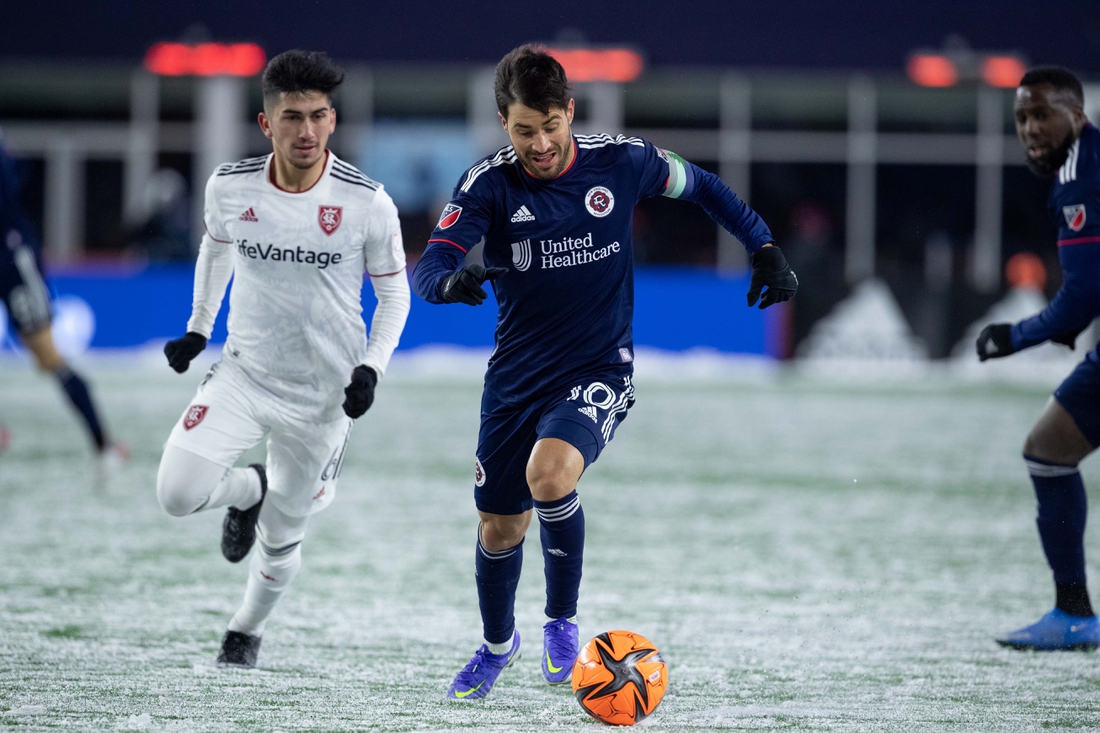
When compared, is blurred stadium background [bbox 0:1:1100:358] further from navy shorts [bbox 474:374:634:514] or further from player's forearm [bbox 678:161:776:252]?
navy shorts [bbox 474:374:634:514]

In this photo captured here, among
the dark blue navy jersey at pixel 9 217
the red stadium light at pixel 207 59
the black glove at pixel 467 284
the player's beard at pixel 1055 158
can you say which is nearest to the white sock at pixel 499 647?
the black glove at pixel 467 284

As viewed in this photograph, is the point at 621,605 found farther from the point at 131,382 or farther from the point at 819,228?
the point at 819,228

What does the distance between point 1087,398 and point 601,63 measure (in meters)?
15.7

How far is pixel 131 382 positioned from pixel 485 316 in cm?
419

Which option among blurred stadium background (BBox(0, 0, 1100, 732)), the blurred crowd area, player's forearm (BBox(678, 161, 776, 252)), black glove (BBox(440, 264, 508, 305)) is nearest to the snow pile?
blurred stadium background (BBox(0, 0, 1100, 732))

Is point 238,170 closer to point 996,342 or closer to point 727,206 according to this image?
point 727,206

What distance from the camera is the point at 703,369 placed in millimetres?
16109

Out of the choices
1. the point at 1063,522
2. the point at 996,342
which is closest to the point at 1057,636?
the point at 1063,522

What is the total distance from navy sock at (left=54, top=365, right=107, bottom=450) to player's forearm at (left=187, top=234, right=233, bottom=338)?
3.50 meters

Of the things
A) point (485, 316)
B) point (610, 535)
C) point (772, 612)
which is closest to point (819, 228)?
point (485, 316)

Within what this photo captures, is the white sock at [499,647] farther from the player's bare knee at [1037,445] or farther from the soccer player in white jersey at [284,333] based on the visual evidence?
the player's bare knee at [1037,445]

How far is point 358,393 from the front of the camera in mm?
4234

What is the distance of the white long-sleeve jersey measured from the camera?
446 cm

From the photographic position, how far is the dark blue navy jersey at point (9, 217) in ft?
25.7
